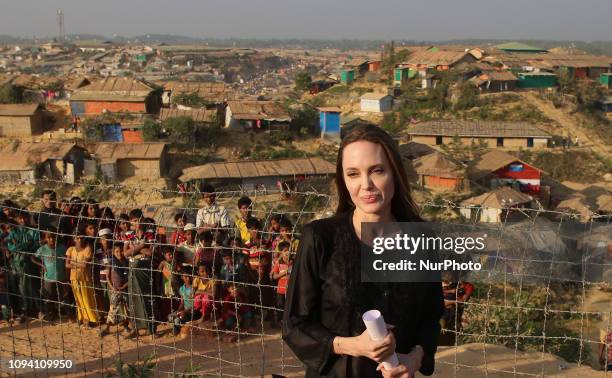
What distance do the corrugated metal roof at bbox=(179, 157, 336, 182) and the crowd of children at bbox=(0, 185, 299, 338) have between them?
12.8 meters

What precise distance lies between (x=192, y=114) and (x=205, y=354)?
20377mm

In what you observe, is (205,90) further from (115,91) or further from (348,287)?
(348,287)

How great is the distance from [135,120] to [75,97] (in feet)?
11.4

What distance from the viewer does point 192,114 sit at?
2480 cm

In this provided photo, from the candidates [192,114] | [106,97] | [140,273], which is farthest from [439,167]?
[140,273]

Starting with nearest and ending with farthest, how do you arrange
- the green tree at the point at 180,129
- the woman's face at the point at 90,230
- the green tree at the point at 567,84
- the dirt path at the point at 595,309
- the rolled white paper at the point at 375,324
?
the rolled white paper at the point at 375,324 → the woman's face at the point at 90,230 → the dirt path at the point at 595,309 → the green tree at the point at 180,129 → the green tree at the point at 567,84

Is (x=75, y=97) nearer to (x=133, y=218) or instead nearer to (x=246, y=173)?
(x=246, y=173)

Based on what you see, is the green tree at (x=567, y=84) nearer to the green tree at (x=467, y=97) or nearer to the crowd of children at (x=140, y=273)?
the green tree at (x=467, y=97)

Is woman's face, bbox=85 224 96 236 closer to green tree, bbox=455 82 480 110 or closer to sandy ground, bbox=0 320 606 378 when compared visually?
sandy ground, bbox=0 320 606 378

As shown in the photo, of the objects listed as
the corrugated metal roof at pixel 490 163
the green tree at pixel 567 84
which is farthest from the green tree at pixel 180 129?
the green tree at pixel 567 84

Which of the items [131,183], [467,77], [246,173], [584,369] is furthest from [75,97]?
[584,369]

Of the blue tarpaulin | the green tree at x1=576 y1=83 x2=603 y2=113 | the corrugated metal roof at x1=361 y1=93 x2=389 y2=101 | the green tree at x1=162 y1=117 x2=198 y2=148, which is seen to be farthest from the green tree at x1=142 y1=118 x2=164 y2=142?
the green tree at x1=576 y1=83 x2=603 y2=113

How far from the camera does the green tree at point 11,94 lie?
27750 millimetres

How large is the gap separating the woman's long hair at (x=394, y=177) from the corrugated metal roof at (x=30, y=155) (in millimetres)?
19561
